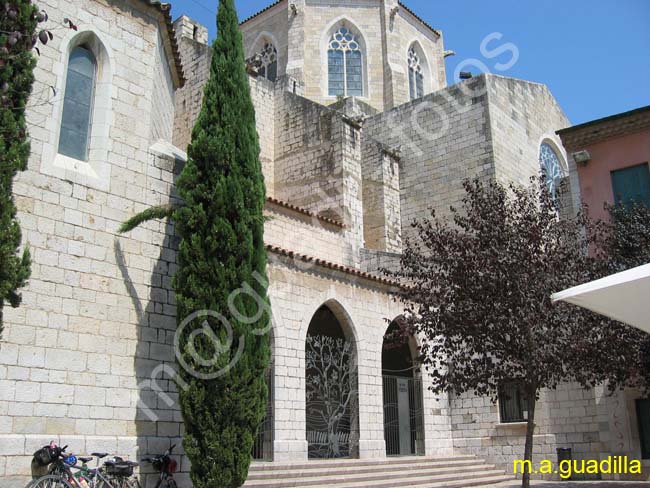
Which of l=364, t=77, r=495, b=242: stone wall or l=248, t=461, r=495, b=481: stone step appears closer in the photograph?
l=248, t=461, r=495, b=481: stone step

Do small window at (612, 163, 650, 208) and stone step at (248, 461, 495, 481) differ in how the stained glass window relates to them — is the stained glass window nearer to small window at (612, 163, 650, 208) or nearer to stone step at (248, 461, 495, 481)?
small window at (612, 163, 650, 208)

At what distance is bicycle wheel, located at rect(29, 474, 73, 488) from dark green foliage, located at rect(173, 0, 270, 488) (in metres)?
1.74

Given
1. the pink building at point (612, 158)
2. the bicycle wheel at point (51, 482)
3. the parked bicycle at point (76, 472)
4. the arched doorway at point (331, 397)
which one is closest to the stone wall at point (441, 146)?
the pink building at point (612, 158)

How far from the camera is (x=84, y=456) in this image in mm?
7789

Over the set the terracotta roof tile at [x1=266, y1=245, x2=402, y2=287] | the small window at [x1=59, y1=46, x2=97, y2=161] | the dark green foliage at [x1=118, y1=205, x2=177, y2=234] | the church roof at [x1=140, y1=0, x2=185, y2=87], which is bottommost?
the dark green foliage at [x1=118, y1=205, x2=177, y2=234]

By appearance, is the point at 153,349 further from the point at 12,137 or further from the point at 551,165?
the point at 551,165

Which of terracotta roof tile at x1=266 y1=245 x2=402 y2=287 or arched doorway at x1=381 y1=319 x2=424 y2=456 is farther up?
terracotta roof tile at x1=266 y1=245 x2=402 y2=287

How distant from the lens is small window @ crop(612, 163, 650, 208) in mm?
14289

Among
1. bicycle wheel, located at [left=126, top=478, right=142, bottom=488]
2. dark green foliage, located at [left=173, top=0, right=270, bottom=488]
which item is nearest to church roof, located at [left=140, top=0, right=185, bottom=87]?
dark green foliage, located at [left=173, top=0, right=270, bottom=488]

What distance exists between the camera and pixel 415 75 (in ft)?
96.4

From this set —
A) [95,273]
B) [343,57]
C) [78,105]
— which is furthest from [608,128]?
[343,57]

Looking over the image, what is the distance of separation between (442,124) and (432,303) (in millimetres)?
10947

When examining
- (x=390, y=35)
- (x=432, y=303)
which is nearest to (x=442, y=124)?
(x=390, y=35)

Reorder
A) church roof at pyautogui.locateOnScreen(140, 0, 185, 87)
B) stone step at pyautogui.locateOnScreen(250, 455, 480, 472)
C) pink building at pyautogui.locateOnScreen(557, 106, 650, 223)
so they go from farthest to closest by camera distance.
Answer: pink building at pyautogui.locateOnScreen(557, 106, 650, 223) → stone step at pyautogui.locateOnScreen(250, 455, 480, 472) → church roof at pyautogui.locateOnScreen(140, 0, 185, 87)
